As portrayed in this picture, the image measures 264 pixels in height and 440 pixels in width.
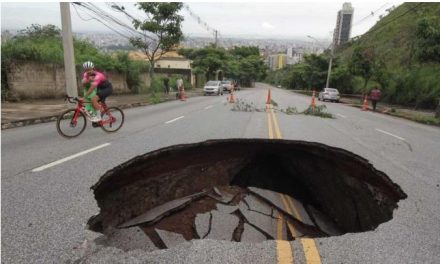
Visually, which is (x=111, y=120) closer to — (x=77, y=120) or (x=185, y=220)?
(x=77, y=120)

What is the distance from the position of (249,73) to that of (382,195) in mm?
84250

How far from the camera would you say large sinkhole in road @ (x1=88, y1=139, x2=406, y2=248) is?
4973mm

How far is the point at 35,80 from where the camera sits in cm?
1761

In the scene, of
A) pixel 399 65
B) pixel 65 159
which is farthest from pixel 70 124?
pixel 399 65

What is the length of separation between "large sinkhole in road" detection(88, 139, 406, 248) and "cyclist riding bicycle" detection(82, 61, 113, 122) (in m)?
3.00

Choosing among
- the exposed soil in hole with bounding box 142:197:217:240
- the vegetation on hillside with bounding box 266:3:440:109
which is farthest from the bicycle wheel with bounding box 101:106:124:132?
the vegetation on hillside with bounding box 266:3:440:109

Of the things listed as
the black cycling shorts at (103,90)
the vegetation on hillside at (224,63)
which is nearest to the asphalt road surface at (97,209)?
the black cycling shorts at (103,90)

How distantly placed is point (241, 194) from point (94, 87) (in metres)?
4.64

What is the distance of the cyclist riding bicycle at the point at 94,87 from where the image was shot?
873 centimetres

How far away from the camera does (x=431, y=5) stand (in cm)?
4184

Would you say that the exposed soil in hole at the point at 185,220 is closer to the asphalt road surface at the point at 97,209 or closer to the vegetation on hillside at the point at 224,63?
the asphalt road surface at the point at 97,209

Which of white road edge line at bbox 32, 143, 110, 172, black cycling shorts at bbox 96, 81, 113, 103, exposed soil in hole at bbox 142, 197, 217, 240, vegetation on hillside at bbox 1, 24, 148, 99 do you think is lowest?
exposed soil in hole at bbox 142, 197, 217, 240

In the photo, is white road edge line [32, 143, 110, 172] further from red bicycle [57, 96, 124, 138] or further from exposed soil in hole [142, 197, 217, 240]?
exposed soil in hole [142, 197, 217, 240]

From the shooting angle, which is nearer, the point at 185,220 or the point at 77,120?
the point at 185,220
